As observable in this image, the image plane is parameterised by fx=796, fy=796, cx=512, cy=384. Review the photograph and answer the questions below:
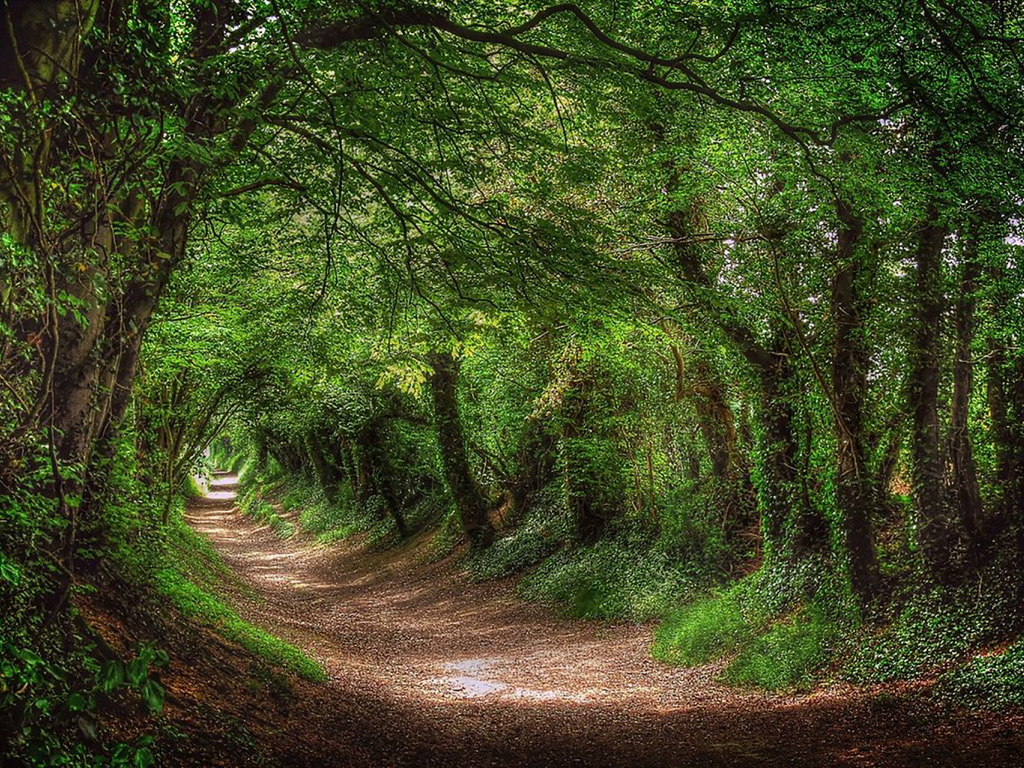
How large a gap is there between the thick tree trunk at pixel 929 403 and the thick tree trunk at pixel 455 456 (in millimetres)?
13457

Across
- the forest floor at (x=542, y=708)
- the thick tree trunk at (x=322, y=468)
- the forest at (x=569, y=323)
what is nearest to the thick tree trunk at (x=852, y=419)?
the forest at (x=569, y=323)

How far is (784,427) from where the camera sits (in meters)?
12.3

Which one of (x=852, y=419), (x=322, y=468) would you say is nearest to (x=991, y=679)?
(x=852, y=419)

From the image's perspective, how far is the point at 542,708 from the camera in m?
9.59

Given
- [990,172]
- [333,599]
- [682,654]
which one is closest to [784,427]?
[682,654]

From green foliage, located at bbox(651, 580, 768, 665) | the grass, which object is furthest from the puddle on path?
green foliage, located at bbox(651, 580, 768, 665)

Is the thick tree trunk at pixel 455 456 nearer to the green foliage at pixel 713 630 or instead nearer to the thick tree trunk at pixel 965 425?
the green foliage at pixel 713 630

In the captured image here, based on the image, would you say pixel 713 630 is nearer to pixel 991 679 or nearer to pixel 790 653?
pixel 790 653

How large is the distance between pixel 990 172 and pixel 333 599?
1773cm

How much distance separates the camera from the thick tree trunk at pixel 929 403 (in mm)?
9219

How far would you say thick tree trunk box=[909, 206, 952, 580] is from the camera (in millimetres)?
9219

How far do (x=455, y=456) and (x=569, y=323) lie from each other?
42.1 ft

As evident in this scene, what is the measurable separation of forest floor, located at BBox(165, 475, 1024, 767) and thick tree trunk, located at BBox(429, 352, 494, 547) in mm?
3568

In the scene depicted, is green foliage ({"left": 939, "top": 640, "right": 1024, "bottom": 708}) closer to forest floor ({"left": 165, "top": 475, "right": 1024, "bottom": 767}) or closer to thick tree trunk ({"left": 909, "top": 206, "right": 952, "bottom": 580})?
forest floor ({"left": 165, "top": 475, "right": 1024, "bottom": 767})
